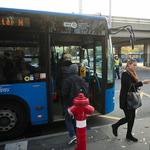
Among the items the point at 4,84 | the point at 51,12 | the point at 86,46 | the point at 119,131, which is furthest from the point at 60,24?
the point at 119,131

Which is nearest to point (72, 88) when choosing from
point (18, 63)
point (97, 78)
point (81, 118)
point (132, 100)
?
point (81, 118)

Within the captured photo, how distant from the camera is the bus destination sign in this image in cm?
361

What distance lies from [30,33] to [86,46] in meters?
3.10

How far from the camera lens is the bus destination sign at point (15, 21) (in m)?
3.61

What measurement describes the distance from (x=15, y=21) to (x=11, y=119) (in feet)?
7.57

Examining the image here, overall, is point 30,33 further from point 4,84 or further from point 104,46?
point 104,46

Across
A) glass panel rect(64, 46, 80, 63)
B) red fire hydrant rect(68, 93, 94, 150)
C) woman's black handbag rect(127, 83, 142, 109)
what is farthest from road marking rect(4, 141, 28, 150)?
glass panel rect(64, 46, 80, 63)

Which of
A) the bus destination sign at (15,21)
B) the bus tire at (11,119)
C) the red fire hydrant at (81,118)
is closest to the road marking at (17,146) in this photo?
the bus tire at (11,119)

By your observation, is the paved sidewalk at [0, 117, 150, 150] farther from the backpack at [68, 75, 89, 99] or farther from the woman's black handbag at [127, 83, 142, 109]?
the backpack at [68, 75, 89, 99]

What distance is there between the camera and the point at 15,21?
3684 millimetres

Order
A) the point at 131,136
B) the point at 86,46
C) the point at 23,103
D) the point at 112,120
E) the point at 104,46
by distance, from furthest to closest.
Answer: the point at 86,46, the point at 112,120, the point at 104,46, the point at 23,103, the point at 131,136

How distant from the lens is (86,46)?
6.48 meters

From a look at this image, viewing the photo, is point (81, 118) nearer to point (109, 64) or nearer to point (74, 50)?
point (109, 64)

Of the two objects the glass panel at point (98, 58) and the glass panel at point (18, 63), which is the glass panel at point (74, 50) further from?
the glass panel at point (18, 63)
